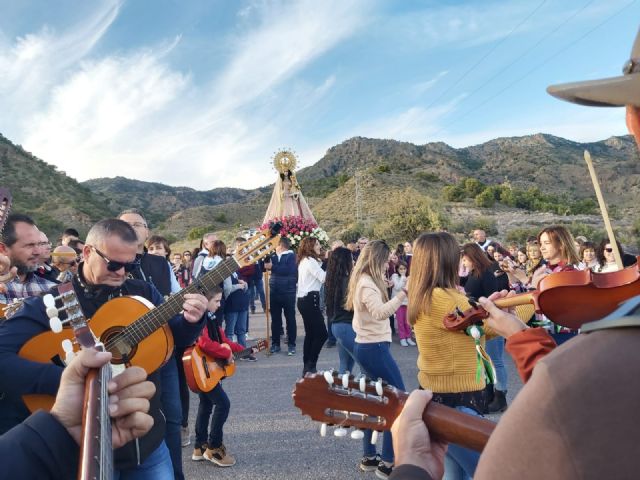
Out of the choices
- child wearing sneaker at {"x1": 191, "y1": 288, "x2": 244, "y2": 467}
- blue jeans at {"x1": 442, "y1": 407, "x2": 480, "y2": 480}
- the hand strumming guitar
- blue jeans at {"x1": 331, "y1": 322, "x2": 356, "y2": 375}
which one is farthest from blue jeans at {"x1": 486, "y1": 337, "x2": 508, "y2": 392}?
the hand strumming guitar

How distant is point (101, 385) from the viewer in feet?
4.02

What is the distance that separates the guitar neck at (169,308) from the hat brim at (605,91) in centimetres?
238

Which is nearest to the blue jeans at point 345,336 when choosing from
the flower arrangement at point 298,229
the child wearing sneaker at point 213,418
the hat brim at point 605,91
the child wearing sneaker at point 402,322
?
the child wearing sneaker at point 213,418

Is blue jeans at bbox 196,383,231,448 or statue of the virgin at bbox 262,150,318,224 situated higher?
statue of the virgin at bbox 262,150,318,224

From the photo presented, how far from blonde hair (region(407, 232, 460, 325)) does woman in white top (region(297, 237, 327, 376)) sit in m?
3.83

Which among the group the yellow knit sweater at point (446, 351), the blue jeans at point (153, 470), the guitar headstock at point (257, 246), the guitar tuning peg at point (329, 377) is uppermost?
the guitar headstock at point (257, 246)

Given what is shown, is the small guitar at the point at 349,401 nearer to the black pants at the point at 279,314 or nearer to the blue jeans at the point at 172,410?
the blue jeans at the point at 172,410

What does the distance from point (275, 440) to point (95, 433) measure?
420 centimetres

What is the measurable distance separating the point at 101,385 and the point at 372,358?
3.22 metres

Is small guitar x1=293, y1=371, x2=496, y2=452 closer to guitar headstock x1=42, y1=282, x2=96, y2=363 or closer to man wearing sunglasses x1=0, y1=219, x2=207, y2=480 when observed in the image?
guitar headstock x1=42, y1=282, x2=96, y2=363

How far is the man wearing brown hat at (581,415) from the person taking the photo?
0.66 meters

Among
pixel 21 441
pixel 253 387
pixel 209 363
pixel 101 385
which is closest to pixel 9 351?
pixel 21 441

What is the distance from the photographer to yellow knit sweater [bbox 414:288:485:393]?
2.93 meters

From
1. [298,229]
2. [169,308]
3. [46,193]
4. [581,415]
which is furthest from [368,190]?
[581,415]
